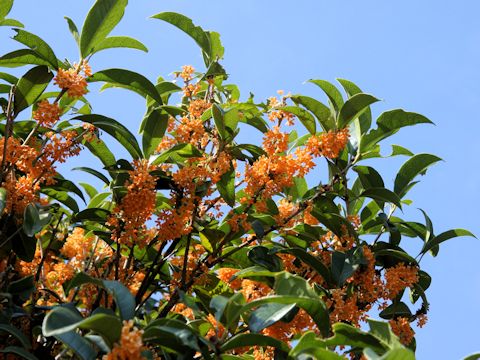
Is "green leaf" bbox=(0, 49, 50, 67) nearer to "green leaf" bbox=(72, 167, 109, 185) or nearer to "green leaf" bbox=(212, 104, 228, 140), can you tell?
"green leaf" bbox=(72, 167, 109, 185)

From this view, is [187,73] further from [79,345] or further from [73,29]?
[79,345]

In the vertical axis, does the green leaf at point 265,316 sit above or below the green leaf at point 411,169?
below

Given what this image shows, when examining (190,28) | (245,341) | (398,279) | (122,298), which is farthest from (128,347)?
(190,28)

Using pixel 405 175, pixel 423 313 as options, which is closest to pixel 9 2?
pixel 405 175

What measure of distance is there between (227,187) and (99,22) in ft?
3.45

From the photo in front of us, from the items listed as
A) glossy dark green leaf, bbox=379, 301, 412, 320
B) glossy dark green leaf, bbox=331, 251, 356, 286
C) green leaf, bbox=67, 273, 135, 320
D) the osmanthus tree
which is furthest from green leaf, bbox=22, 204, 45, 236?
glossy dark green leaf, bbox=379, 301, 412, 320

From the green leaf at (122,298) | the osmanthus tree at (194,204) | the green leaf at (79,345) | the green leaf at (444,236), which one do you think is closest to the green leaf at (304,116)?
the osmanthus tree at (194,204)

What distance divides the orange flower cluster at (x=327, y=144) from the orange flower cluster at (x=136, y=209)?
83 centimetres

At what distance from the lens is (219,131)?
375 cm

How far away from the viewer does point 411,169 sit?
4.25 meters

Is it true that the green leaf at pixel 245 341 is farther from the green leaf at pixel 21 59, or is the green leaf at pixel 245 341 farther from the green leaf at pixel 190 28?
the green leaf at pixel 190 28

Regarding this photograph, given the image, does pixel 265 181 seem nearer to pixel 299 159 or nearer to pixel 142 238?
pixel 299 159

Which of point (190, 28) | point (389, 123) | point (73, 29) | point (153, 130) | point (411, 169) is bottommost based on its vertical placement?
point (411, 169)

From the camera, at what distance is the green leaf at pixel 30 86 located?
12.0 feet
